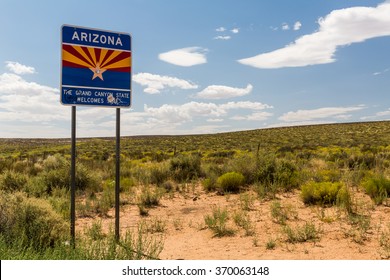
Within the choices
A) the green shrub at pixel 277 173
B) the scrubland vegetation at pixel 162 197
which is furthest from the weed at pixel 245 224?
the green shrub at pixel 277 173

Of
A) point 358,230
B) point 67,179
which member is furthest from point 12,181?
point 358,230

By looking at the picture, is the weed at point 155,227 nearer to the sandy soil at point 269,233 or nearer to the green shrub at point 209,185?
the sandy soil at point 269,233

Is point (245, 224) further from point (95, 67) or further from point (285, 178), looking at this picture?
point (285, 178)

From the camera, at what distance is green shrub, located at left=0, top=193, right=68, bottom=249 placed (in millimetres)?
5754

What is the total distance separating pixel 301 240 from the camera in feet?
21.2

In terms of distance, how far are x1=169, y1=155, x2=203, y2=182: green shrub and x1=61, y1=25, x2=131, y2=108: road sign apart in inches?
324

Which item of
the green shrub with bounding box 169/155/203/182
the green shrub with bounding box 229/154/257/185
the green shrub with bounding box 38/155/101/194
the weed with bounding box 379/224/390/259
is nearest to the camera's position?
the weed with bounding box 379/224/390/259

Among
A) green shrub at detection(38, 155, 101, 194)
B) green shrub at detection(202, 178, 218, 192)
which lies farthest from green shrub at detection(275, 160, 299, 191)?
green shrub at detection(38, 155, 101, 194)

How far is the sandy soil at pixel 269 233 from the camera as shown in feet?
19.4

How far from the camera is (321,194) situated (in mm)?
9422

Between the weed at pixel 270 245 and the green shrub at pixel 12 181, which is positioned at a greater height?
→ the green shrub at pixel 12 181

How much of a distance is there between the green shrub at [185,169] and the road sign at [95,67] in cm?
823

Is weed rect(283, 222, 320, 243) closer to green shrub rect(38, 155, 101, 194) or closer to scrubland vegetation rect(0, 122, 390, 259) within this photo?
scrubland vegetation rect(0, 122, 390, 259)
